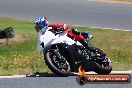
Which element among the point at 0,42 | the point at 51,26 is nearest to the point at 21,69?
the point at 51,26

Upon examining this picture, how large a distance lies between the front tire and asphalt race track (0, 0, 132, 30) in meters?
12.3

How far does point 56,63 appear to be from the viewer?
34.6ft

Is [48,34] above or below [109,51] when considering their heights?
above

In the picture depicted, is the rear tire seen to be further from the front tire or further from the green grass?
the green grass

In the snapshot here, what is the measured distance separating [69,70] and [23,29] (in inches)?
403

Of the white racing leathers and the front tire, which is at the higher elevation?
the white racing leathers

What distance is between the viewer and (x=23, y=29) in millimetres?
20828

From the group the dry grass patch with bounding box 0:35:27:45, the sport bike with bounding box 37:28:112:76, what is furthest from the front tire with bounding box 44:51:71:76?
the dry grass patch with bounding box 0:35:27:45

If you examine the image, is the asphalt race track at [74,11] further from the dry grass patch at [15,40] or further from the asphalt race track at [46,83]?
the asphalt race track at [46,83]

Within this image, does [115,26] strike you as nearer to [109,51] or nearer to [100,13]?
[100,13]

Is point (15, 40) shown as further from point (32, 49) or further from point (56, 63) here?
point (56, 63)

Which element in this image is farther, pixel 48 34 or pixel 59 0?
pixel 59 0

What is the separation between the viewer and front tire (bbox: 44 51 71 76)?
10.5m

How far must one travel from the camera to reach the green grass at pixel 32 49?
1255cm
